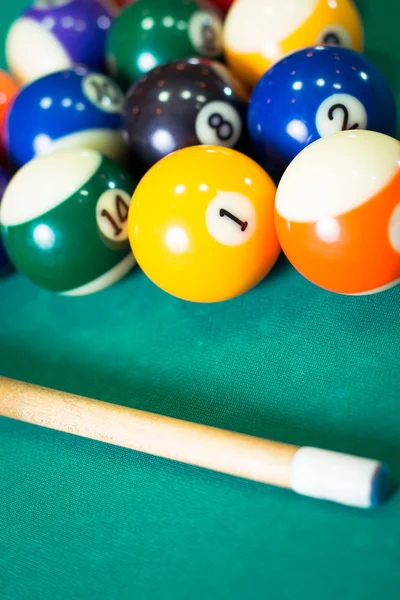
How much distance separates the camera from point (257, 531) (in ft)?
5.02

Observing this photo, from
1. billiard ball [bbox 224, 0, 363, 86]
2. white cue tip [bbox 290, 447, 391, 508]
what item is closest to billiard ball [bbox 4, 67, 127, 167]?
billiard ball [bbox 224, 0, 363, 86]

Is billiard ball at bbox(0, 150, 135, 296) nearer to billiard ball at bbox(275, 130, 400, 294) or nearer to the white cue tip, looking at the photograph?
billiard ball at bbox(275, 130, 400, 294)

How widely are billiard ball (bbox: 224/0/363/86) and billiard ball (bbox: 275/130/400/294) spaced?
76 cm

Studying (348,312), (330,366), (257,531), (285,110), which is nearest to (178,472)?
(257,531)

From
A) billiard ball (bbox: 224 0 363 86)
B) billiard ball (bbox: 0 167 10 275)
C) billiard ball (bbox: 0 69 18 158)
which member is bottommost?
billiard ball (bbox: 0 167 10 275)

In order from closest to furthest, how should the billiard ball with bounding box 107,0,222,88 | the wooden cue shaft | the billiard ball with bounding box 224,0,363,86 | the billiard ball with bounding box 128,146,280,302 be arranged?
the wooden cue shaft, the billiard ball with bounding box 128,146,280,302, the billiard ball with bounding box 224,0,363,86, the billiard ball with bounding box 107,0,222,88

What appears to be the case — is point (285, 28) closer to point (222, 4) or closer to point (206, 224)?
point (222, 4)

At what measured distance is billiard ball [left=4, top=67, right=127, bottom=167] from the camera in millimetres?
2559

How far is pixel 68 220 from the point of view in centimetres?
222

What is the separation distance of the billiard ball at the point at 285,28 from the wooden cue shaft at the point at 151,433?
143 centimetres

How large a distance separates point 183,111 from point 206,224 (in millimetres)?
496

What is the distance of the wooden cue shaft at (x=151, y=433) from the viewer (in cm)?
158

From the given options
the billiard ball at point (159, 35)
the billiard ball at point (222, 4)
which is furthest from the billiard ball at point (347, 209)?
the billiard ball at point (222, 4)

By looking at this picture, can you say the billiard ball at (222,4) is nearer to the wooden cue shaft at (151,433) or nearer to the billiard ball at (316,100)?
the billiard ball at (316,100)
